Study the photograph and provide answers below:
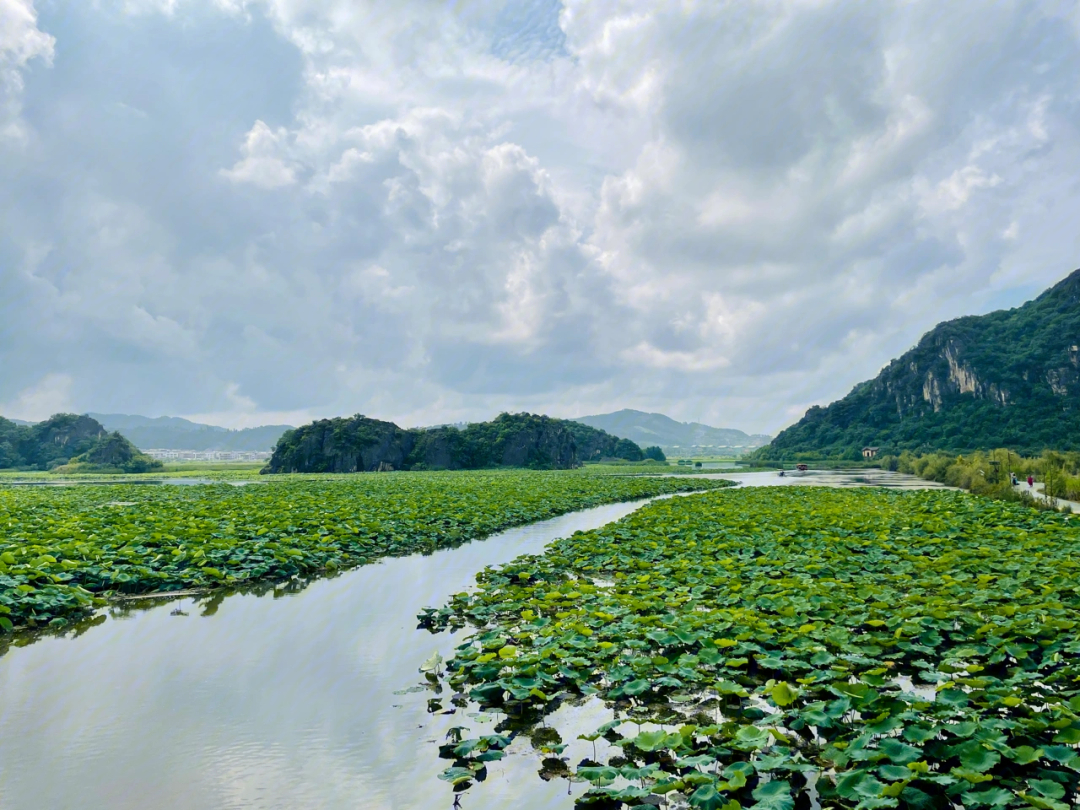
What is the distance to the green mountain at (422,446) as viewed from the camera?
7144 cm

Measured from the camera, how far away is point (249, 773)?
13.6 feet

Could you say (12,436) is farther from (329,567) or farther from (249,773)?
(249,773)

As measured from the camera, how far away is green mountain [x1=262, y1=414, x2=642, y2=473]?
234 feet

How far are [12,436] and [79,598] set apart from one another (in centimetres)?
10722

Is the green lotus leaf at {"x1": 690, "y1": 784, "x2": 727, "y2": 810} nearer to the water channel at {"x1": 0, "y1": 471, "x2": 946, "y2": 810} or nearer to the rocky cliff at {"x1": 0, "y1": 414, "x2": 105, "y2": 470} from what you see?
the water channel at {"x1": 0, "y1": 471, "x2": 946, "y2": 810}

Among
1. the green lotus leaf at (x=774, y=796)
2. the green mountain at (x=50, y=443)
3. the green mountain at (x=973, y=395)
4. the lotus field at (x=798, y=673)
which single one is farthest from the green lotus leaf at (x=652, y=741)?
the green mountain at (x=50, y=443)

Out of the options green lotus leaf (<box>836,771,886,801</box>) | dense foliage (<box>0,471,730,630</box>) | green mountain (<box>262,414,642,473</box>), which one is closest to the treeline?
dense foliage (<box>0,471,730,630</box>)

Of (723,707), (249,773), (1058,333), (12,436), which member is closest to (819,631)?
(723,707)

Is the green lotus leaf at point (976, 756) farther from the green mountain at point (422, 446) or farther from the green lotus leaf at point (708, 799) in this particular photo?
the green mountain at point (422, 446)

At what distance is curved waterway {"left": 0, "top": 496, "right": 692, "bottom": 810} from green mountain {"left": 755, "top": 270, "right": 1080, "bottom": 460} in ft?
265

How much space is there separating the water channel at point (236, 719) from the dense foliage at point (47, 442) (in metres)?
90.1

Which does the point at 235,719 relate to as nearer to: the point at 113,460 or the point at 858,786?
the point at 858,786

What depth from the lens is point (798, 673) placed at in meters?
5.43

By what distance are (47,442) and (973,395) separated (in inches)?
5342
